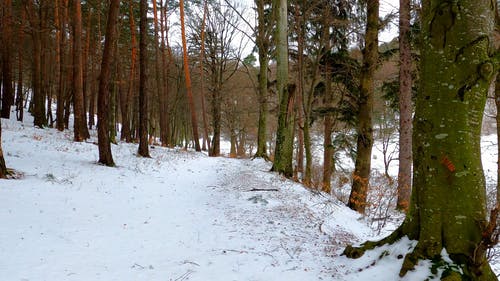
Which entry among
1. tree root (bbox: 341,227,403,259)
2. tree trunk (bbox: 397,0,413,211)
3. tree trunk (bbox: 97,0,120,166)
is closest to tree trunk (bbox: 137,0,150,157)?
tree trunk (bbox: 97,0,120,166)

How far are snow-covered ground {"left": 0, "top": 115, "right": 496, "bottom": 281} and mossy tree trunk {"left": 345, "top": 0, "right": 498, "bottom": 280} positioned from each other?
1.30 ft

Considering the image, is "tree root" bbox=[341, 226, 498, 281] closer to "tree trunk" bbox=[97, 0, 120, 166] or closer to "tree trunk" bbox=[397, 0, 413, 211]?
"tree trunk" bbox=[397, 0, 413, 211]

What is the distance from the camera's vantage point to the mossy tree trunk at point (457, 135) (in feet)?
9.10

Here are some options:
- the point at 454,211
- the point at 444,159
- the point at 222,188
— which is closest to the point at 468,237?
the point at 454,211

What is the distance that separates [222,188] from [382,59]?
6545mm

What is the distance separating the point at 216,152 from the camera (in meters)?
23.3

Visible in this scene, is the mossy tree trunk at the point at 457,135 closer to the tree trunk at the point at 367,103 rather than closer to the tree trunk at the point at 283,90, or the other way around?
the tree trunk at the point at 367,103

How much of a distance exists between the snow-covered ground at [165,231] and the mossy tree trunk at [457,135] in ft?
1.30

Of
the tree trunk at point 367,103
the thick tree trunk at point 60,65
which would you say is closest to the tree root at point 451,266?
the tree trunk at point 367,103

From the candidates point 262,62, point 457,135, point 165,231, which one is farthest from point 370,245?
point 262,62

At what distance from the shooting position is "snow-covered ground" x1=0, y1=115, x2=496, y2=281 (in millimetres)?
3324

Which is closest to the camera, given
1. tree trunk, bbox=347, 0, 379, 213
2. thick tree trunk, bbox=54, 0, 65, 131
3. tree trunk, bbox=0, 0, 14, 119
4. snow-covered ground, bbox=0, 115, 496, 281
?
snow-covered ground, bbox=0, 115, 496, 281

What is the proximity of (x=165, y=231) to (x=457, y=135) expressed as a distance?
13.3 ft

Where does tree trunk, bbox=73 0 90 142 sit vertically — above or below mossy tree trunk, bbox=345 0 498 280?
above
